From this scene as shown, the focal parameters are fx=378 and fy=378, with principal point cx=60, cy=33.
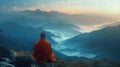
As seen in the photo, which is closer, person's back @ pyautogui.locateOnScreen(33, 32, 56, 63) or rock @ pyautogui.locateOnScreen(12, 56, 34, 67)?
person's back @ pyautogui.locateOnScreen(33, 32, 56, 63)

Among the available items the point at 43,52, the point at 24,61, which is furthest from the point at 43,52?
the point at 24,61

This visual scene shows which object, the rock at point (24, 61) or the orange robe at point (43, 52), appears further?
the rock at point (24, 61)

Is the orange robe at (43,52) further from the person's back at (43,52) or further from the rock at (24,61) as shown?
the rock at (24,61)

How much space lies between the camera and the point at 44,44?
2203cm

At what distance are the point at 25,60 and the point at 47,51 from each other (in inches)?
58.4

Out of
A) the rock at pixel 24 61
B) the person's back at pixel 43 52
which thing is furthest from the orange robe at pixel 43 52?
the rock at pixel 24 61

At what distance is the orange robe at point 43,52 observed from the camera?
22031mm

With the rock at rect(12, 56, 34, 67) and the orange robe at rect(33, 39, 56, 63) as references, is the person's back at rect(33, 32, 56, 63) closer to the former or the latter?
the orange robe at rect(33, 39, 56, 63)

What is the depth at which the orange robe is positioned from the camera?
22.0 metres

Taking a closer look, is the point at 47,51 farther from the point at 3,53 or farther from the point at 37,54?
the point at 3,53

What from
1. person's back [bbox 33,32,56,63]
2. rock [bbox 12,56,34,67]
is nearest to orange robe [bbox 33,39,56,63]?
person's back [bbox 33,32,56,63]

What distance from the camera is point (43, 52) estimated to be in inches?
878

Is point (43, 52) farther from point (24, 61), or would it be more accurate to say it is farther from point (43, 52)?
point (24, 61)

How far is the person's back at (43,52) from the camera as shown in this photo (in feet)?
72.2
